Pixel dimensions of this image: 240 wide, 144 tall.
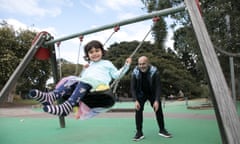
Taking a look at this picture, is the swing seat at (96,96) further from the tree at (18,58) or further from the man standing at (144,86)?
the tree at (18,58)

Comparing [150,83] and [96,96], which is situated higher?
[150,83]

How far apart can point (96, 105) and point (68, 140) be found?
7.58 feet

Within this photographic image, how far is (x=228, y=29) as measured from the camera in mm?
6750

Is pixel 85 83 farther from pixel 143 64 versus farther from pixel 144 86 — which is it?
pixel 144 86

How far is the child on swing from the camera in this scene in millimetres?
3225

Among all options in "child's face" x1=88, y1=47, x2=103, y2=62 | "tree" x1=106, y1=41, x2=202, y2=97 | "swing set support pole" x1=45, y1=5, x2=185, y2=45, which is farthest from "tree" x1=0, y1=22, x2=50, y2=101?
"child's face" x1=88, y1=47, x2=103, y2=62

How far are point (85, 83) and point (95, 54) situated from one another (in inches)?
22.8

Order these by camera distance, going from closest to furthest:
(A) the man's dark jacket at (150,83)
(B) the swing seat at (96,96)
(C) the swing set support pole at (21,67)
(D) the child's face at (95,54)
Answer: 1. (B) the swing seat at (96,96)
2. (D) the child's face at (95,54)
3. (C) the swing set support pole at (21,67)
4. (A) the man's dark jacket at (150,83)

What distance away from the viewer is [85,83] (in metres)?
3.40

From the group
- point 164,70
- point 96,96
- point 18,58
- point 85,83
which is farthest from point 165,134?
point 164,70

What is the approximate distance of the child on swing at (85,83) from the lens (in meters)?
3.22

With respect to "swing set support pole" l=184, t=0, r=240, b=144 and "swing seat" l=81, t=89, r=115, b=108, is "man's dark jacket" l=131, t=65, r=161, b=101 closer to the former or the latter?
"swing seat" l=81, t=89, r=115, b=108

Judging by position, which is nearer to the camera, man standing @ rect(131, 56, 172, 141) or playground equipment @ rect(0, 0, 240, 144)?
playground equipment @ rect(0, 0, 240, 144)

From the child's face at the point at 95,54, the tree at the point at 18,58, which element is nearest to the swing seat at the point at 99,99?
the child's face at the point at 95,54
